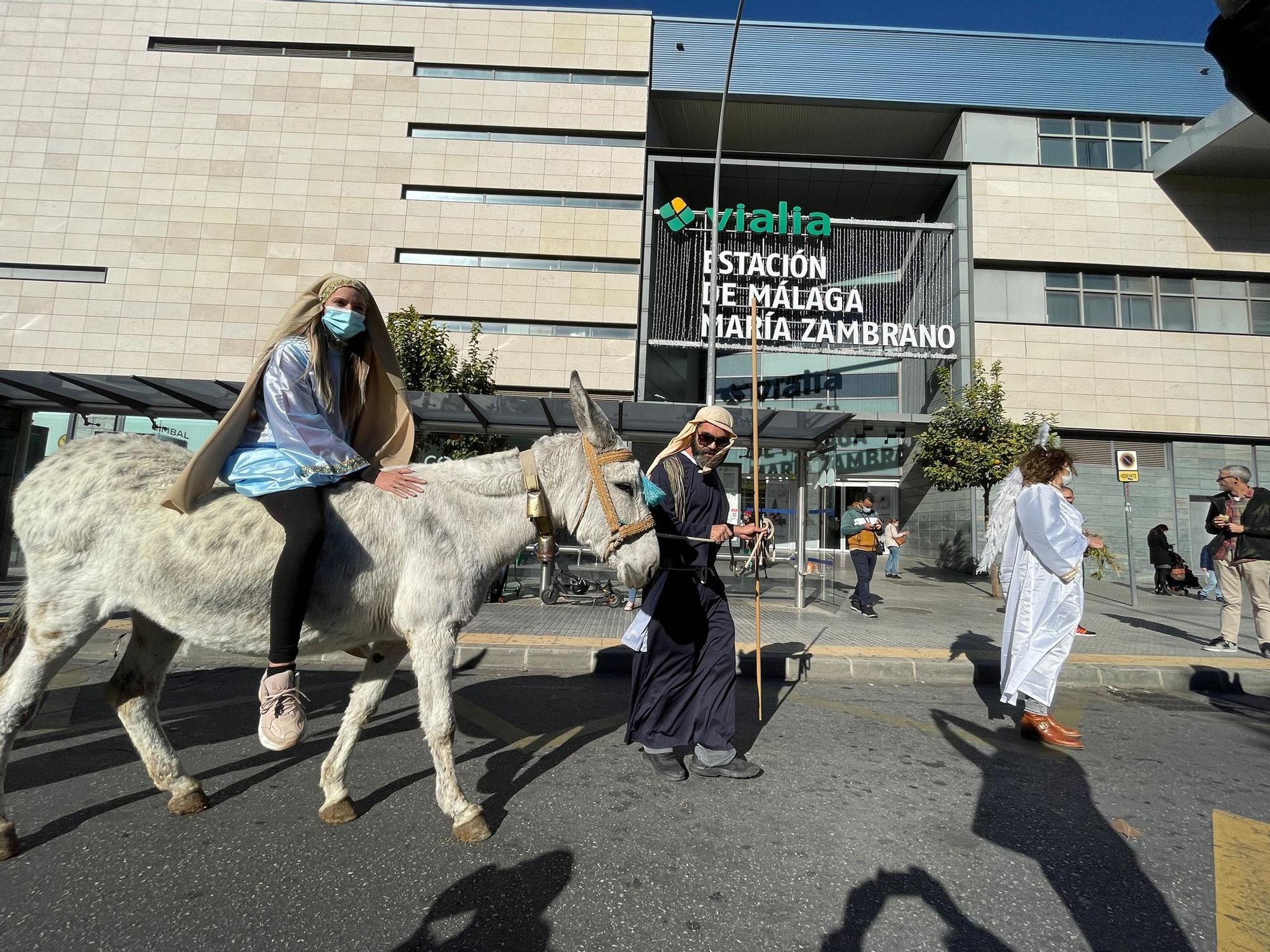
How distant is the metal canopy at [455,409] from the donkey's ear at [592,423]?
20.5ft

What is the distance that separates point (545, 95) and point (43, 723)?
68.3ft

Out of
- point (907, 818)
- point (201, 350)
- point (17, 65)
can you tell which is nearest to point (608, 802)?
point (907, 818)

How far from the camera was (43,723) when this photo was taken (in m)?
3.82

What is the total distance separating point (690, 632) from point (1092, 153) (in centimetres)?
2371

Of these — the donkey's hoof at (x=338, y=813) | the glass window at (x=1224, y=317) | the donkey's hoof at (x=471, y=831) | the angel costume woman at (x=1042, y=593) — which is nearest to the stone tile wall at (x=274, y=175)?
the angel costume woman at (x=1042, y=593)

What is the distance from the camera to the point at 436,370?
12141 mm

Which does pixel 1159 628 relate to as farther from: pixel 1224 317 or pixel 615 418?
pixel 1224 317

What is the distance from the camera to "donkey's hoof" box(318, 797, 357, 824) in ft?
8.38

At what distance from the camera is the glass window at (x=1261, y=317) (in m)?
17.7

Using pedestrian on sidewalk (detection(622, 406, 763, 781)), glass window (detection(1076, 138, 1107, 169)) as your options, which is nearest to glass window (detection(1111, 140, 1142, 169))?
glass window (detection(1076, 138, 1107, 169))

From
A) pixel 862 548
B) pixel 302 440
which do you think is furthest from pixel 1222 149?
pixel 302 440

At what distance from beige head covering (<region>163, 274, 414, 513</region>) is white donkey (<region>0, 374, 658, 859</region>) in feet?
0.48

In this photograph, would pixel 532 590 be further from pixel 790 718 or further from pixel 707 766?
pixel 707 766

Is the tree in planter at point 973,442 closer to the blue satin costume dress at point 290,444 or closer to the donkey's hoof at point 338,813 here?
the donkey's hoof at point 338,813
